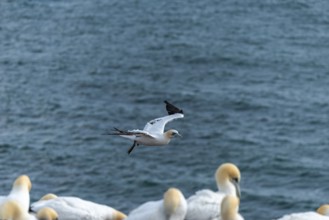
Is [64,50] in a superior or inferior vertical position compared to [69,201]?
inferior

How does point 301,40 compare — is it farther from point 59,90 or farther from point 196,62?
point 59,90

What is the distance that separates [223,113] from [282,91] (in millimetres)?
4137

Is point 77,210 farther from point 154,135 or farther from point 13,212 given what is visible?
point 154,135

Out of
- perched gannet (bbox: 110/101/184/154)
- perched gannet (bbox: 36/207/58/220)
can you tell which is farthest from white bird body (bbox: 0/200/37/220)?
perched gannet (bbox: 110/101/184/154)

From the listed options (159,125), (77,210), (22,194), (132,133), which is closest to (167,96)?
(159,125)

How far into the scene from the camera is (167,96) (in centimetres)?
5109

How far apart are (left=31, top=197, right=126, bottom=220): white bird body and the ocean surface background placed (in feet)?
76.3

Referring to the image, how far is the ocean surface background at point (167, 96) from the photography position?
1678 inches

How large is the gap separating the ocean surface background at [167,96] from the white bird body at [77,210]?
2324cm

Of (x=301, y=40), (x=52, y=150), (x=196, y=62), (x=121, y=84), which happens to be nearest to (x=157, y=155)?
(x=52, y=150)

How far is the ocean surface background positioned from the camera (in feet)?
140

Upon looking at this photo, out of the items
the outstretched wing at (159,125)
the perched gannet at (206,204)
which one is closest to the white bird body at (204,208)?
the perched gannet at (206,204)

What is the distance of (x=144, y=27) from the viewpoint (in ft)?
203

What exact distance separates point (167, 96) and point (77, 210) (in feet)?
116
